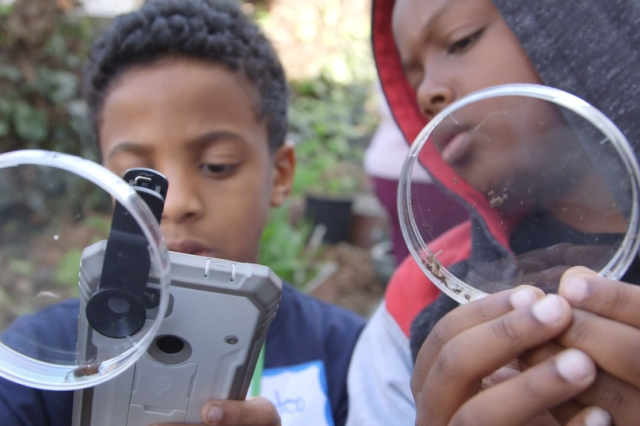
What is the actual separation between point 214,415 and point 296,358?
1.77 ft

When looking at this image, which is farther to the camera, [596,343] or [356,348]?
[356,348]

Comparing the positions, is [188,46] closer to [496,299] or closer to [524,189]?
[524,189]

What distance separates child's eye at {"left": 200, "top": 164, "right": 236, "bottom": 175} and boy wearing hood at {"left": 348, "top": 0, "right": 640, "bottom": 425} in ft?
1.29

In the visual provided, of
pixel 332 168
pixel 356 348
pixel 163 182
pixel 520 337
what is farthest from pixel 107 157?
pixel 332 168

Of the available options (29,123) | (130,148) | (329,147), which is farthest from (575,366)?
(329,147)

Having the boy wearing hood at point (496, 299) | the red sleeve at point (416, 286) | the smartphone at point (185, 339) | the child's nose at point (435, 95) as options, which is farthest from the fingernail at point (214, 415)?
the child's nose at point (435, 95)

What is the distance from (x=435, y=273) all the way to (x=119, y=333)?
0.43 m

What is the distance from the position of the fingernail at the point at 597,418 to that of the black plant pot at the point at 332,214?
3858 millimetres

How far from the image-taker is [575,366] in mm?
552

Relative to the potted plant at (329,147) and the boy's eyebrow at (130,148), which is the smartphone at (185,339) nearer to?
the boy's eyebrow at (130,148)

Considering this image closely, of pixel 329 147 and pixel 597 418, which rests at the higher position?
pixel 597 418

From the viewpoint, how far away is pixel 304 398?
1148 millimetres

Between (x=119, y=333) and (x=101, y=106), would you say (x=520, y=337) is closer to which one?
(x=119, y=333)

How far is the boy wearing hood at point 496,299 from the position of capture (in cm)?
56
